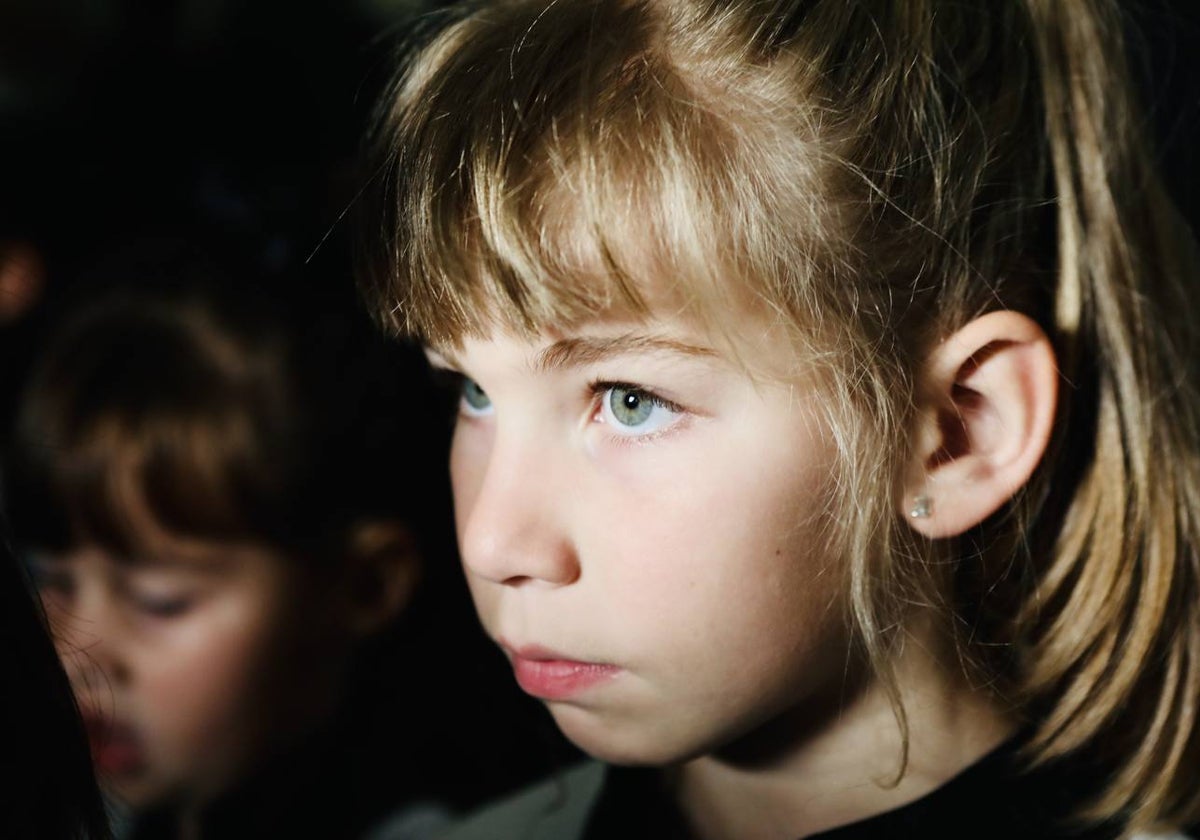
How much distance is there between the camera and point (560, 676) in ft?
2.70

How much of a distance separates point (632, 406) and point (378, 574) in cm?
64

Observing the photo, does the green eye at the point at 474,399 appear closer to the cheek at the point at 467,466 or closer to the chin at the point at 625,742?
the cheek at the point at 467,466

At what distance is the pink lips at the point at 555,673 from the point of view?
2.66ft

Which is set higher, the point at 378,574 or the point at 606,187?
the point at 606,187

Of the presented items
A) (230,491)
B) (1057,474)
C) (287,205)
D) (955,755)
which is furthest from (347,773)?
(1057,474)

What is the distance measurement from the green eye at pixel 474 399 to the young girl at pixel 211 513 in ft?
1.22

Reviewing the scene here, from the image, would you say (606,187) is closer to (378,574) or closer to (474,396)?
(474,396)

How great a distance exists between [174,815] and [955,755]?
86cm

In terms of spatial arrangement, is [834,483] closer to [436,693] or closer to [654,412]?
[654,412]

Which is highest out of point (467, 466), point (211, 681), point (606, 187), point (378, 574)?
point (606, 187)

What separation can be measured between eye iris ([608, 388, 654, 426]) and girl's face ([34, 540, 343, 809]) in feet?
1.96

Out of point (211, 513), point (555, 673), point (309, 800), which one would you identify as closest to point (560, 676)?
point (555, 673)

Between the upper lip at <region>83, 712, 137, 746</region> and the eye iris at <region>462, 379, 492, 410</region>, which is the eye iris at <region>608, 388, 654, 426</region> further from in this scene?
the upper lip at <region>83, 712, 137, 746</region>

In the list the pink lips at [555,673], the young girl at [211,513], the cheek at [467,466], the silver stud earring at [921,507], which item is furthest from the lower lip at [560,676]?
the young girl at [211,513]
